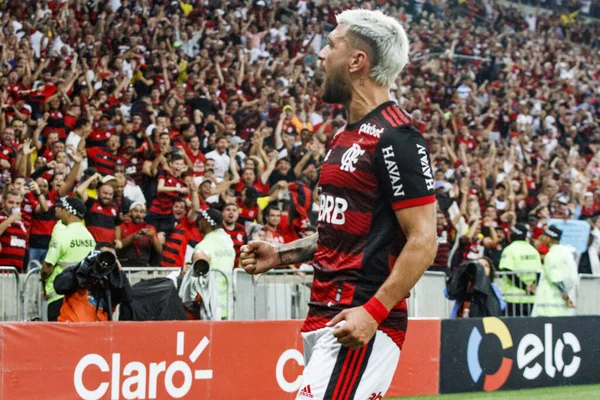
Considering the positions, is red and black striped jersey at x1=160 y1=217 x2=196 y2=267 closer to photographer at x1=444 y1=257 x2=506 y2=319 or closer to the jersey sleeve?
photographer at x1=444 y1=257 x2=506 y2=319

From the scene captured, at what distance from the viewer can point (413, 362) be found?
37.6 feet

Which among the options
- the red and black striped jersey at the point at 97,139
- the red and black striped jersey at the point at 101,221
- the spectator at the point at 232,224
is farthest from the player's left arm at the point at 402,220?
the red and black striped jersey at the point at 97,139

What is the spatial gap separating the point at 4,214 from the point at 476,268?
18.6 ft

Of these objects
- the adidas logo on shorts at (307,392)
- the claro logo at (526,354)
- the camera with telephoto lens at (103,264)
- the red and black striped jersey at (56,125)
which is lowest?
the claro logo at (526,354)

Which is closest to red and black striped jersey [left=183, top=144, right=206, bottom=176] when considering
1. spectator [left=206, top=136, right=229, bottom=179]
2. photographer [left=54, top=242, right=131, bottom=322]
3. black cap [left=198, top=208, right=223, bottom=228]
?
spectator [left=206, top=136, right=229, bottom=179]

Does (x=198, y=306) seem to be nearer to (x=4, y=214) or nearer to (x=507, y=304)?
(x=4, y=214)

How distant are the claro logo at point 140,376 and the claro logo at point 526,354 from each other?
3.55 m

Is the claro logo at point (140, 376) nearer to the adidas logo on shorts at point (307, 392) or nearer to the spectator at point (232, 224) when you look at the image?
the spectator at point (232, 224)

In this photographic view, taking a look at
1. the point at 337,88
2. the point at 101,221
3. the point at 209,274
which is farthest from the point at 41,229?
the point at 337,88

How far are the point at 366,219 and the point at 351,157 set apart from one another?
242mm

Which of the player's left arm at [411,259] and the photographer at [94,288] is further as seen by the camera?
the photographer at [94,288]

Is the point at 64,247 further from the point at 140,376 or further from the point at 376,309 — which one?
the point at 376,309

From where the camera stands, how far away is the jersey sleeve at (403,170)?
370 centimetres

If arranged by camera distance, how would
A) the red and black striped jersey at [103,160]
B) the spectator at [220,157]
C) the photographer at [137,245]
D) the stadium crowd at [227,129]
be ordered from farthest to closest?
the spectator at [220,157] < the red and black striped jersey at [103,160] < the stadium crowd at [227,129] < the photographer at [137,245]
